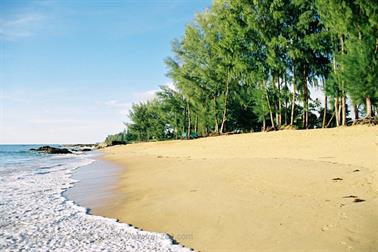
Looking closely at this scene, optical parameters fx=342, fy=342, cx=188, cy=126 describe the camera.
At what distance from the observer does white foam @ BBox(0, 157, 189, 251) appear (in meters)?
5.63

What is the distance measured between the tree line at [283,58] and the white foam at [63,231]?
66.0 ft

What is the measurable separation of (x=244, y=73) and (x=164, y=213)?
94.0ft

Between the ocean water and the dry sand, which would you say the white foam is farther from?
the dry sand

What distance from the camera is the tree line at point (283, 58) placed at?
22.3m

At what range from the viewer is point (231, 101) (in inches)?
2031

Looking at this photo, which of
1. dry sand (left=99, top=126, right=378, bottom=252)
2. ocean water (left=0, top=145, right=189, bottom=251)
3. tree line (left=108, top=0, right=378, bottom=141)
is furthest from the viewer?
tree line (left=108, top=0, right=378, bottom=141)

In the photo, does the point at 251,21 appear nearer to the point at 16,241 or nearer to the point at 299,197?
the point at 299,197

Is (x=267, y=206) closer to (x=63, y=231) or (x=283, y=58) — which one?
(x=63, y=231)

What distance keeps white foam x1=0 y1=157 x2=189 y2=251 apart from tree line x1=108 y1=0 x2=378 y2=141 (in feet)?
66.0

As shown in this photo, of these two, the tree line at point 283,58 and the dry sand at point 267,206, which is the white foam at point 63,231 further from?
the tree line at point 283,58

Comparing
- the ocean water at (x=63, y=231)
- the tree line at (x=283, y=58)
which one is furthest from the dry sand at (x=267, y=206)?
Answer: the tree line at (x=283, y=58)

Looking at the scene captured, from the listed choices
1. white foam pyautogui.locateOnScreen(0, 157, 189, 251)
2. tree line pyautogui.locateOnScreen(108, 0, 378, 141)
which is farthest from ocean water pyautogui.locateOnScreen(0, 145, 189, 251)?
tree line pyautogui.locateOnScreen(108, 0, 378, 141)

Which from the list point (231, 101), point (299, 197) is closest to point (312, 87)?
point (231, 101)

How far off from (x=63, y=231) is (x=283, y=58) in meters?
27.9
